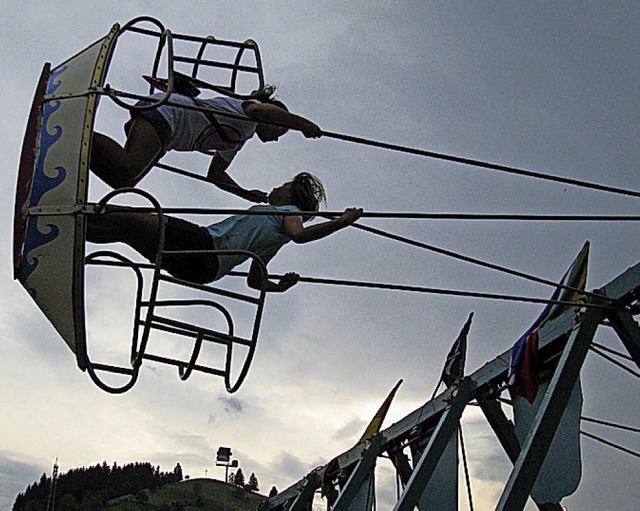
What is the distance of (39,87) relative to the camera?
4.17m

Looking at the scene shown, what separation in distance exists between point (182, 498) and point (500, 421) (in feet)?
122

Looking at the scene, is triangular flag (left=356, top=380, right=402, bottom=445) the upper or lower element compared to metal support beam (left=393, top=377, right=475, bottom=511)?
upper

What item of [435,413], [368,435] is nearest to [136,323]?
[435,413]

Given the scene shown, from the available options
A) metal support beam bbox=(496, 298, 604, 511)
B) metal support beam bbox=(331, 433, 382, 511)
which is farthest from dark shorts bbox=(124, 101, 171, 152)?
metal support beam bbox=(331, 433, 382, 511)

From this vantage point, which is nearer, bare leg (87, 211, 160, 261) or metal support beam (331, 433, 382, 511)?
bare leg (87, 211, 160, 261)

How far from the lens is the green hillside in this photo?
3336cm

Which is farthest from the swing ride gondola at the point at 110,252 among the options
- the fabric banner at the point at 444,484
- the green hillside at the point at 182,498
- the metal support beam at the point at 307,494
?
the green hillside at the point at 182,498

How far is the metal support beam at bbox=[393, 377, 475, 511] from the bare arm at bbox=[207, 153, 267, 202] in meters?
2.18

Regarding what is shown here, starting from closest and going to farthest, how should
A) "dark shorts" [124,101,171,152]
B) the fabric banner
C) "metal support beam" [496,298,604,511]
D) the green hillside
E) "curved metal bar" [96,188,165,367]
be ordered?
"curved metal bar" [96,188,165,367], "dark shorts" [124,101,171,152], "metal support beam" [496,298,604,511], the fabric banner, the green hillside

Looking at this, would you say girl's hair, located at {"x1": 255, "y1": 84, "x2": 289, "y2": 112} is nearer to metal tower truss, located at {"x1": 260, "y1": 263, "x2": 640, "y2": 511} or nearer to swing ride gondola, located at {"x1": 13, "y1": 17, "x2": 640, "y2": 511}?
swing ride gondola, located at {"x1": 13, "y1": 17, "x2": 640, "y2": 511}

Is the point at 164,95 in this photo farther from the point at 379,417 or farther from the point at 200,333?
the point at 379,417

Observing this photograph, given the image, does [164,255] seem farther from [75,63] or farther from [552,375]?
[552,375]

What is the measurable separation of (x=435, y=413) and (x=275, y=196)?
2.63m

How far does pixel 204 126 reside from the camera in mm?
4359
